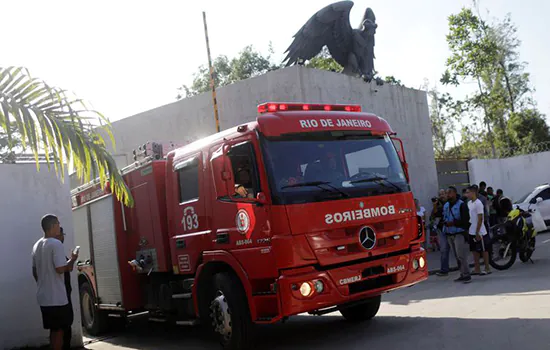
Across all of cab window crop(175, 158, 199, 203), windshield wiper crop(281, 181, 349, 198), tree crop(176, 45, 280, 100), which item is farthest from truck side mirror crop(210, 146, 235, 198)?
tree crop(176, 45, 280, 100)

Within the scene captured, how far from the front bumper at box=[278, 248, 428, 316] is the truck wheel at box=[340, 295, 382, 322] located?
1070 mm

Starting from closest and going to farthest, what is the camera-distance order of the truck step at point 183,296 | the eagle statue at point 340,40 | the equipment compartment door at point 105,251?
the truck step at point 183,296
the equipment compartment door at point 105,251
the eagle statue at point 340,40

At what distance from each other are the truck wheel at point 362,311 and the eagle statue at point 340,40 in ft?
30.6

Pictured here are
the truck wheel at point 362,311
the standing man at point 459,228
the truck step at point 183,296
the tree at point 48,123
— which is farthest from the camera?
the standing man at point 459,228

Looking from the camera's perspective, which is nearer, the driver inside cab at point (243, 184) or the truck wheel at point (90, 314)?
the driver inside cab at point (243, 184)

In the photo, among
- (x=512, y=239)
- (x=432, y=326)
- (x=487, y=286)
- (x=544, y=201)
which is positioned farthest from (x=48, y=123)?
(x=544, y=201)

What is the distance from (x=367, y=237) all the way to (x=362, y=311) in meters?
1.82

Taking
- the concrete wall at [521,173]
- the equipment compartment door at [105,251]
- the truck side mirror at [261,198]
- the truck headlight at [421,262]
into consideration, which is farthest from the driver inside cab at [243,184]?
the concrete wall at [521,173]

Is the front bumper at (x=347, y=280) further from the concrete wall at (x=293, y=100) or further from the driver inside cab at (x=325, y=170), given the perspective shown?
the concrete wall at (x=293, y=100)

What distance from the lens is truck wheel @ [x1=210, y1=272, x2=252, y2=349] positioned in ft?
21.3

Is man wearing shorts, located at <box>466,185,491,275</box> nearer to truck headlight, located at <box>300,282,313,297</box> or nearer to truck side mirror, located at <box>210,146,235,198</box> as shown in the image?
truck headlight, located at <box>300,282,313,297</box>

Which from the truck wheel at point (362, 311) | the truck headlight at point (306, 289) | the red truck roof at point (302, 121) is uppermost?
the red truck roof at point (302, 121)

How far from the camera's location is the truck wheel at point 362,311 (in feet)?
26.1

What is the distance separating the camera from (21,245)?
8.28m
